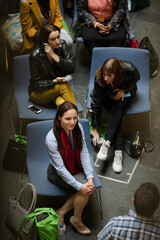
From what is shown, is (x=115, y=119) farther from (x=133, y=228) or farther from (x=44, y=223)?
(x=133, y=228)

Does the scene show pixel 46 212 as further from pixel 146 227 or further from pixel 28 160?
pixel 146 227

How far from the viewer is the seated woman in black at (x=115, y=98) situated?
429cm

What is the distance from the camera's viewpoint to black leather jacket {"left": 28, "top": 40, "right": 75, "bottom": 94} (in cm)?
439

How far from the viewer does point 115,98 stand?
4430 millimetres

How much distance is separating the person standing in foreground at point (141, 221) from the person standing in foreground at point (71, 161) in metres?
0.81

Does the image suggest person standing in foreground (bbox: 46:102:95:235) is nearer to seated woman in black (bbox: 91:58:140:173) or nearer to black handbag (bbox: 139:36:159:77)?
seated woman in black (bbox: 91:58:140:173)

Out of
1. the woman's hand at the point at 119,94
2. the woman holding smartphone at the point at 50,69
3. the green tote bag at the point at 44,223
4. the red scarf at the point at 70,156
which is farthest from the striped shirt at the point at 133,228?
the woman holding smartphone at the point at 50,69

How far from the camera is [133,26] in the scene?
5996 mm

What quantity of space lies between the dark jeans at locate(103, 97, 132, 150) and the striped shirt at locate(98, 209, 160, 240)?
152cm

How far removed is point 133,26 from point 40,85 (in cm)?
209

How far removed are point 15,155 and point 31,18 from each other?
5.27 ft

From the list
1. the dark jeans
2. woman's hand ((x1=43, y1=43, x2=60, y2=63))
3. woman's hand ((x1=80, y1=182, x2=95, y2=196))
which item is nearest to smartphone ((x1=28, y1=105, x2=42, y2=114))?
woman's hand ((x1=43, y1=43, x2=60, y2=63))

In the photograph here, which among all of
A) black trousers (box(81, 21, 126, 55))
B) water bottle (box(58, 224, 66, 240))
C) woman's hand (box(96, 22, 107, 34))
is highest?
woman's hand (box(96, 22, 107, 34))

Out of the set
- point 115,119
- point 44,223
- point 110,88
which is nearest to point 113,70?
point 110,88
